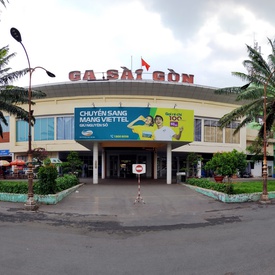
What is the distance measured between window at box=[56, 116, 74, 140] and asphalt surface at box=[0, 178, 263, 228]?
2164 centimetres

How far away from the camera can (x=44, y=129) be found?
1502 inches

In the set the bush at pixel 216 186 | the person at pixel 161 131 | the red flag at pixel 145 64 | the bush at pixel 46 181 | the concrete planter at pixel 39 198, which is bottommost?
the concrete planter at pixel 39 198

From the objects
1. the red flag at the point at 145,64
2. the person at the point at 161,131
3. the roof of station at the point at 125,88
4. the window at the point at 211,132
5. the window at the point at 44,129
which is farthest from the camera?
the red flag at the point at 145,64

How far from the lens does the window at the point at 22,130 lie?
128ft

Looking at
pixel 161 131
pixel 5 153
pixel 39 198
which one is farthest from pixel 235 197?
pixel 5 153

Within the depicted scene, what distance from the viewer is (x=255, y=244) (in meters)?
6.76

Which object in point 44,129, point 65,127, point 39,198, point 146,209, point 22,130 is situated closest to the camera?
point 146,209

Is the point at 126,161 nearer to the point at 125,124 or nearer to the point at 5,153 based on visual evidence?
the point at 125,124

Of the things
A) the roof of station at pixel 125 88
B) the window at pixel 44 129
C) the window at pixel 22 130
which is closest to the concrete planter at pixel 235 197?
the roof of station at pixel 125 88

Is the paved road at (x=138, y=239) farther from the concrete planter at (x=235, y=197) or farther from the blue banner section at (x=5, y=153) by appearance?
the blue banner section at (x=5, y=153)

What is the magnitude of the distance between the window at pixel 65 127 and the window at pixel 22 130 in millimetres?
4820

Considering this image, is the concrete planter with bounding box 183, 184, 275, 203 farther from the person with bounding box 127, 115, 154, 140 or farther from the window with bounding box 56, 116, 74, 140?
the window with bounding box 56, 116, 74, 140

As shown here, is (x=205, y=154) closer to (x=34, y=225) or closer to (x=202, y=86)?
(x=202, y=86)

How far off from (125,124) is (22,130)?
929 inches
